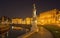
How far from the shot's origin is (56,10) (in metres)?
73.2

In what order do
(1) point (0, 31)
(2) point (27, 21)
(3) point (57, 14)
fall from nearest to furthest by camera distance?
(1) point (0, 31)
(3) point (57, 14)
(2) point (27, 21)

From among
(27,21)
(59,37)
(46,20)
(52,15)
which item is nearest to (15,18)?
(27,21)

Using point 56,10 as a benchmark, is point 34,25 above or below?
below

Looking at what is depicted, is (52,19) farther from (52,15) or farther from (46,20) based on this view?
(46,20)

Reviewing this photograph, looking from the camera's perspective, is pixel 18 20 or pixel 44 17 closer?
pixel 44 17

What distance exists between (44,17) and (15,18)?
28.8 meters

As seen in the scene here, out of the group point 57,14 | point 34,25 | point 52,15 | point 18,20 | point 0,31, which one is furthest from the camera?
point 18,20

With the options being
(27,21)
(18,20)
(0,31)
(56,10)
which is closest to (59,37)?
(0,31)

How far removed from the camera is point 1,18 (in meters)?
82.1

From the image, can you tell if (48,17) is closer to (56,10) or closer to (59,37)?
(56,10)

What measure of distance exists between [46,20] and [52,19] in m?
8.35

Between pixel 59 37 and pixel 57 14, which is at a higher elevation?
pixel 57 14

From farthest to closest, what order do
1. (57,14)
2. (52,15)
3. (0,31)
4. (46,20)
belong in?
(46,20) < (52,15) < (57,14) < (0,31)

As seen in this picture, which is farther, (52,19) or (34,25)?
(52,19)
